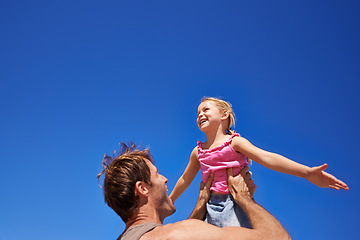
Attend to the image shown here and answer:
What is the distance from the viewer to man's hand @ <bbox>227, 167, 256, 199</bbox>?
4.52 m

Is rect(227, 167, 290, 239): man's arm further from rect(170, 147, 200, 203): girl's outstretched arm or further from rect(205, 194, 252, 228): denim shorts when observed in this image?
rect(170, 147, 200, 203): girl's outstretched arm

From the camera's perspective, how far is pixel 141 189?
3928 millimetres

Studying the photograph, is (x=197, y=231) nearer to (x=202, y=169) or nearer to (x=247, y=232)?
(x=247, y=232)

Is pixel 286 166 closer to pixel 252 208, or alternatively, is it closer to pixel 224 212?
pixel 252 208

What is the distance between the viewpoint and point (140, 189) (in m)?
3.92

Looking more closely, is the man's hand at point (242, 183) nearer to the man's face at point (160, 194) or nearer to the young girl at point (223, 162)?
the young girl at point (223, 162)

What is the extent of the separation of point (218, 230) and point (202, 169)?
2.10 meters

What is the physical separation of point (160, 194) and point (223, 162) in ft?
4.12

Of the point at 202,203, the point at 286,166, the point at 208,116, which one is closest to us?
the point at 286,166

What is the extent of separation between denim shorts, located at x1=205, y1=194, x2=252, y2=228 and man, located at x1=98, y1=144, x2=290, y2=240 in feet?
0.62

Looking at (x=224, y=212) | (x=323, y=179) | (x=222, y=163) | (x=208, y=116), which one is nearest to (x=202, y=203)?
(x=224, y=212)

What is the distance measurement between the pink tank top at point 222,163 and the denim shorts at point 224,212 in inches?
5.2

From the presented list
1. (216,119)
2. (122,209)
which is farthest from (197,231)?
(216,119)

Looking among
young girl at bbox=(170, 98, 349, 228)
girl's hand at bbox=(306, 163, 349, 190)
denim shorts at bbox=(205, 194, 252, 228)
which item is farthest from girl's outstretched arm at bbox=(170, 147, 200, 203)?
girl's hand at bbox=(306, 163, 349, 190)
